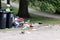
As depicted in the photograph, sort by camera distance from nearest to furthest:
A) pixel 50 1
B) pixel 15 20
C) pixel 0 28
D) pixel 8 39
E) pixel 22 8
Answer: pixel 8 39 → pixel 0 28 → pixel 15 20 → pixel 50 1 → pixel 22 8

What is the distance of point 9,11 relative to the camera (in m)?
13.9

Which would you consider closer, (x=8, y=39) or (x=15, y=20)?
(x=8, y=39)

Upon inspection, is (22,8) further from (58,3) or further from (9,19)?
(9,19)

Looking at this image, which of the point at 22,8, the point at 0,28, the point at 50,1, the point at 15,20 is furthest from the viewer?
the point at 22,8

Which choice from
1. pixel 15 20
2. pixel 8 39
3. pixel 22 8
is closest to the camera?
pixel 8 39

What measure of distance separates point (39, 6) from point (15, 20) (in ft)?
22.8

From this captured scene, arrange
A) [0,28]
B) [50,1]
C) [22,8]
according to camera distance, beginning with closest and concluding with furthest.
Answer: [0,28] → [50,1] → [22,8]

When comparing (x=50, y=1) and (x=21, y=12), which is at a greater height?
(x=50, y=1)

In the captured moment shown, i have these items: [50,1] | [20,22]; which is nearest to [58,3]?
[50,1]

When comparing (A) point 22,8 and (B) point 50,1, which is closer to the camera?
(B) point 50,1

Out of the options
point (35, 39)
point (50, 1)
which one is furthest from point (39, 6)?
point (35, 39)

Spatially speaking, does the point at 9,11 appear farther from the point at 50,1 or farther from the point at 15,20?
the point at 50,1

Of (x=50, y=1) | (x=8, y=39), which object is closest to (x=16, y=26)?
(x=8, y=39)

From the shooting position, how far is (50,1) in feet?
67.5
